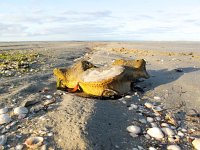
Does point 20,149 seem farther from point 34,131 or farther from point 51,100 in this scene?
point 51,100

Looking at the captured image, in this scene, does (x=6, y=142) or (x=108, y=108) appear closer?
(x=6, y=142)

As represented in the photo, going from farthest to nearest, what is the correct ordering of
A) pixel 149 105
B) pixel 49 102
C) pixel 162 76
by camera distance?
pixel 162 76 → pixel 149 105 → pixel 49 102

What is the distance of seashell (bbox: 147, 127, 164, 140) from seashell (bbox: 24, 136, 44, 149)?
4.28 ft

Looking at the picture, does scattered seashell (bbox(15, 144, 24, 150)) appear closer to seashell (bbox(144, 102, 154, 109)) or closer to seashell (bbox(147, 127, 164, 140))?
seashell (bbox(147, 127, 164, 140))

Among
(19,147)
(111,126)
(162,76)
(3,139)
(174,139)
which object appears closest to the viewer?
(19,147)

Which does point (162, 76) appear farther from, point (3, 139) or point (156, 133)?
point (3, 139)

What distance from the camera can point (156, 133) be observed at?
4.11 metres

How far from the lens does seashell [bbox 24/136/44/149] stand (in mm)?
3589

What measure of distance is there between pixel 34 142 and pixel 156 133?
56.8 inches

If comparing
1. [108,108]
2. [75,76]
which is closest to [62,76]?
[75,76]

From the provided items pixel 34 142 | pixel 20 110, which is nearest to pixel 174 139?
pixel 34 142

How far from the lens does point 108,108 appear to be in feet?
15.7

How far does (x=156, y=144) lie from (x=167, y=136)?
276 mm

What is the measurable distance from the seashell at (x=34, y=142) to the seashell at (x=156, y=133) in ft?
4.28
